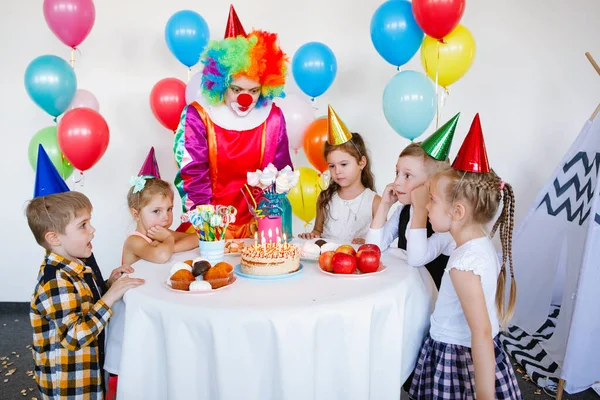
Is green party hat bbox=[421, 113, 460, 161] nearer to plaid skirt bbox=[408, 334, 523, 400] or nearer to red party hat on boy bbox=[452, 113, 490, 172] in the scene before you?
red party hat on boy bbox=[452, 113, 490, 172]

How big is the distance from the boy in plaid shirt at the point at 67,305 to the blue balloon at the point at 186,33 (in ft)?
5.78

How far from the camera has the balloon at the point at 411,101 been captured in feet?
10.0

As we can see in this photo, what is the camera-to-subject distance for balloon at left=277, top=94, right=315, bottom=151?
11.3 feet

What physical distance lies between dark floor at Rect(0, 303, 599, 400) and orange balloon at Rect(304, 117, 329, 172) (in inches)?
62.6

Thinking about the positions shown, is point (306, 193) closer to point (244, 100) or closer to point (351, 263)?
point (244, 100)

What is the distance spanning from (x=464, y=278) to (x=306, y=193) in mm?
1908

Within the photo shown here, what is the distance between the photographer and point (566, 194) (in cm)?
312

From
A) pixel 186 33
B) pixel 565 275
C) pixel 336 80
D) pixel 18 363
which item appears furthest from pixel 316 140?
pixel 18 363

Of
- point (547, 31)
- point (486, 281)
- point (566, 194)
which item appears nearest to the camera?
point (486, 281)

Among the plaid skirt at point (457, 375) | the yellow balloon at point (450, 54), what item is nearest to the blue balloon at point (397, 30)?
the yellow balloon at point (450, 54)

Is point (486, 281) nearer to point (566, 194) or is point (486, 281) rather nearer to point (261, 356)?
point (261, 356)

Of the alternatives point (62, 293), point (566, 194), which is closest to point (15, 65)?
point (62, 293)

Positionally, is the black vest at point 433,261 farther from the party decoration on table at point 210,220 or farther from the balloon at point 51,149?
the balloon at point 51,149

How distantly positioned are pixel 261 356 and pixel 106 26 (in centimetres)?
344
